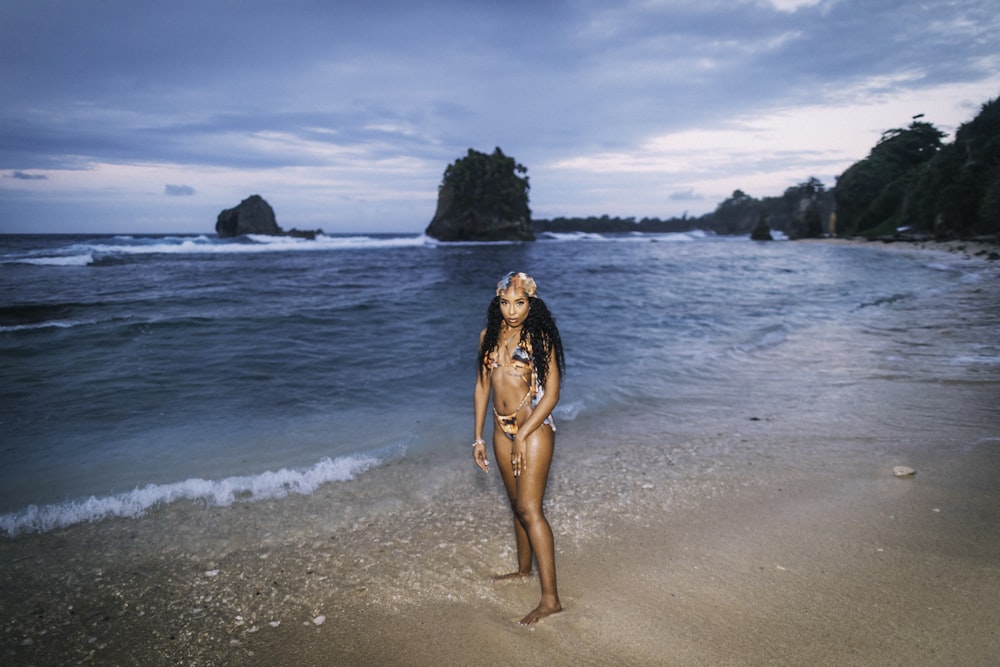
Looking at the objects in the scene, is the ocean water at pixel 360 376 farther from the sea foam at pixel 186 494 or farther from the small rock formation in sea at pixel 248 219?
the small rock formation in sea at pixel 248 219

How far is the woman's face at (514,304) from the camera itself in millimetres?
3236

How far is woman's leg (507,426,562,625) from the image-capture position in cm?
317

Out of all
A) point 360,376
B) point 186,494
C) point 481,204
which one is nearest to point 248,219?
point 481,204

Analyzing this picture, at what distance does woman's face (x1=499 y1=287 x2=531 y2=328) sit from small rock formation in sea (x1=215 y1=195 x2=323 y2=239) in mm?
83748

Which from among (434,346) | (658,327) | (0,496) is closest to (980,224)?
(658,327)

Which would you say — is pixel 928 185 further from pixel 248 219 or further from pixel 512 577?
pixel 248 219

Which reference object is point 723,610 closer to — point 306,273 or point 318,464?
point 318,464

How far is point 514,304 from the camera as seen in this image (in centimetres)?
324

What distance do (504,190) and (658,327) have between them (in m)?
86.8

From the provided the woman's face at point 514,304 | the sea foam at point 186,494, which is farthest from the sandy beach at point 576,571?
the woman's face at point 514,304

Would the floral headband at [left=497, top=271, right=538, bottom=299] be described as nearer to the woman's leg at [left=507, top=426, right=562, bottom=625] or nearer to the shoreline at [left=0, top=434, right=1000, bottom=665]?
the woman's leg at [left=507, top=426, right=562, bottom=625]

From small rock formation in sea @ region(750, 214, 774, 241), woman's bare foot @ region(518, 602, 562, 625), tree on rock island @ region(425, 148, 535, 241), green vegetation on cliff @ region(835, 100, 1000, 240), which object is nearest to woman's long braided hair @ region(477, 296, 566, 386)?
woman's bare foot @ region(518, 602, 562, 625)

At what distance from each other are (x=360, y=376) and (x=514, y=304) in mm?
7538

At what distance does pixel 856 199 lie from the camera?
232 ft
